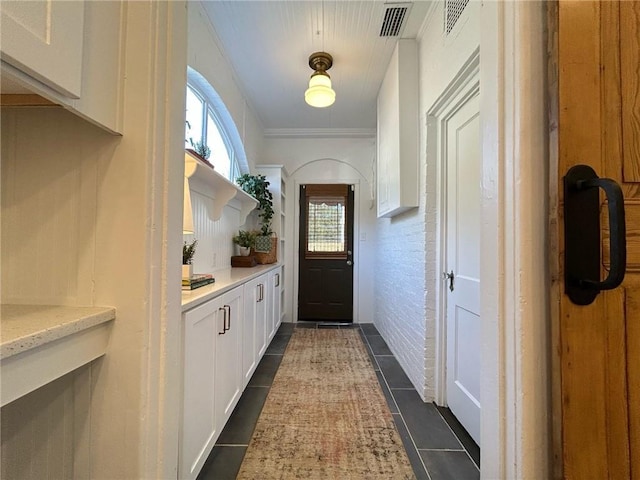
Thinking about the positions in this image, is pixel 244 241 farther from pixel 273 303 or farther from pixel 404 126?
pixel 404 126

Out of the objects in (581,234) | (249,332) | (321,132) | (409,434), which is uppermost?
(321,132)

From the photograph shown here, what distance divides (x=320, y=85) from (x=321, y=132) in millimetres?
1987

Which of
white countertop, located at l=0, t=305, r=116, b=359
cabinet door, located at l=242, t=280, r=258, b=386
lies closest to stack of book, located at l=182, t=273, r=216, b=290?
cabinet door, located at l=242, t=280, r=258, b=386

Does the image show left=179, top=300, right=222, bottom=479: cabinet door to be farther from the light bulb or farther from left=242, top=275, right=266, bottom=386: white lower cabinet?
the light bulb

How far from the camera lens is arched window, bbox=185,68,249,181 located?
2.49 m

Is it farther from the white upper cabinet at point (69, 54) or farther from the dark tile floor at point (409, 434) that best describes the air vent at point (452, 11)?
the dark tile floor at point (409, 434)

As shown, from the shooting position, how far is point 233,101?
3.16 metres

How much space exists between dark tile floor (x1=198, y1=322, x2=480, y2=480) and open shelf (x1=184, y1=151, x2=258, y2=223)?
1568mm

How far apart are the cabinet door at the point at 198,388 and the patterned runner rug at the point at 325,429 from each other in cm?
A: 28

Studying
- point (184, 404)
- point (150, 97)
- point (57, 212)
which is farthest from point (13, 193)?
point (184, 404)

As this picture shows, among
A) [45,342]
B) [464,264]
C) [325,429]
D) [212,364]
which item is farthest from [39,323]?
[464,264]

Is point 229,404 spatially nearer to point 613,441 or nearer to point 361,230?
point 613,441

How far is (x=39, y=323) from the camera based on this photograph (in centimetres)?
64

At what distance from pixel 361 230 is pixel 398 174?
208 cm
